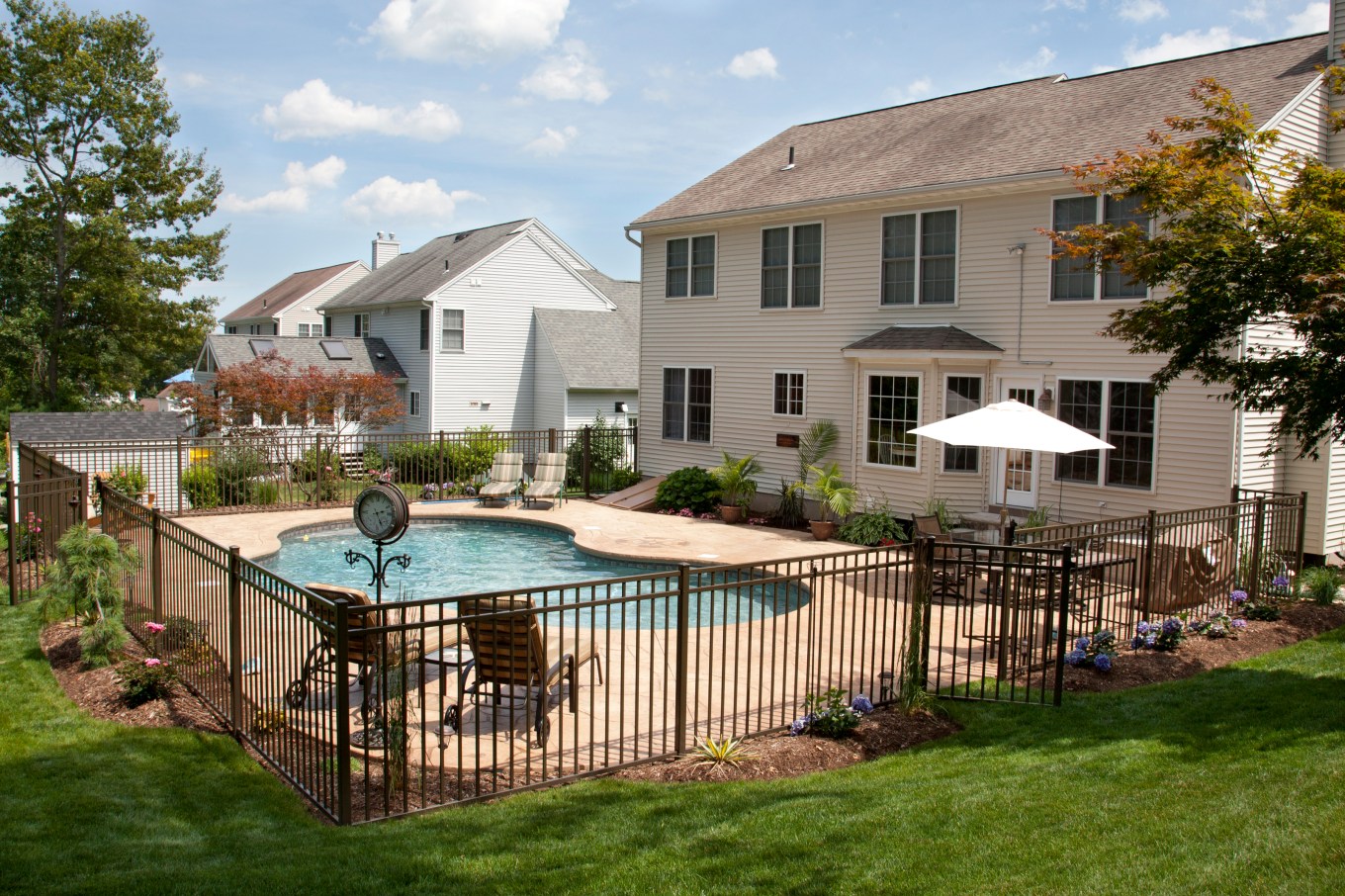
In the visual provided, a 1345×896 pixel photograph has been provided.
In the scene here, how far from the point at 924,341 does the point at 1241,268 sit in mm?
8002

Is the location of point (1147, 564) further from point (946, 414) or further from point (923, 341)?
point (923, 341)

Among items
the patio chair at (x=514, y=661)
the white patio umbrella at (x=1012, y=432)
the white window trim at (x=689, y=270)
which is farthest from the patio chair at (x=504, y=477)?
the patio chair at (x=514, y=661)

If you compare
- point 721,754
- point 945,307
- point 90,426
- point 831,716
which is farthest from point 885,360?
point 90,426

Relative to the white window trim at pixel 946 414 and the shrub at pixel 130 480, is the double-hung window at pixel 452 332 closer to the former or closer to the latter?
the shrub at pixel 130 480

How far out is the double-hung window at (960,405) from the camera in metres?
16.7

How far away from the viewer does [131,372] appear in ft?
120

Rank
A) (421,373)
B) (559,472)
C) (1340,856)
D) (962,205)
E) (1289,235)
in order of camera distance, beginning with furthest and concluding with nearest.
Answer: (421,373) < (559,472) < (962,205) < (1289,235) < (1340,856)

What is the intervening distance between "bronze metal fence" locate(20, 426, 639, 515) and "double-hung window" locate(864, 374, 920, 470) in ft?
22.5

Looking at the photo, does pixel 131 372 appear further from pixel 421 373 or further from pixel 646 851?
pixel 646 851

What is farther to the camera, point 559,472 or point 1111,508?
point 559,472

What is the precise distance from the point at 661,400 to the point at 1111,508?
10430mm

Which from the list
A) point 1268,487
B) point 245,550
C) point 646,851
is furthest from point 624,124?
point 646,851

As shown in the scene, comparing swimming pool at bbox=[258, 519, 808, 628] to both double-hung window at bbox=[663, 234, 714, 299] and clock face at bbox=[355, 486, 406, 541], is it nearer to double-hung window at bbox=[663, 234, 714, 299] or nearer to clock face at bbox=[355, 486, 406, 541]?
clock face at bbox=[355, 486, 406, 541]

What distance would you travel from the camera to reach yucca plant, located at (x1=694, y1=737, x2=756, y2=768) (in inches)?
268
